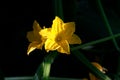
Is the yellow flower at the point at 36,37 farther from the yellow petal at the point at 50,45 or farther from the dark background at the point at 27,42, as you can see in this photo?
the dark background at the point at 27,42

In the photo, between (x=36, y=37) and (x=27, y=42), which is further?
(x=27, y=42)

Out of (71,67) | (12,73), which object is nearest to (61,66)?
(71,67)

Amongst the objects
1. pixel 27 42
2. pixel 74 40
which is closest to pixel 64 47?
pixel 74 40

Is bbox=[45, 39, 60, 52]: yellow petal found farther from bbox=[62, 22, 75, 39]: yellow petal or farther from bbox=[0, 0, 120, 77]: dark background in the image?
bbox=[0, 0, 120, 77]: dark background

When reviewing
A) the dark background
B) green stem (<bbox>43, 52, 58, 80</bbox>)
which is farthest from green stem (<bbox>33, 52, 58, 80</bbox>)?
the dark background

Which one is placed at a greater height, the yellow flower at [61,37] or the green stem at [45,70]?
the yellow flower at [61,37]

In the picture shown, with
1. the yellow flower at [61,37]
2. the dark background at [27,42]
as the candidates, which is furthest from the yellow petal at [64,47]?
the dark background at [27,42]

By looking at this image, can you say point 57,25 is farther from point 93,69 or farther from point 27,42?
point 27,42

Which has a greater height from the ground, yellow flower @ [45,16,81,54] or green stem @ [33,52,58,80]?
yellow flower @ [45,16,81,54]
